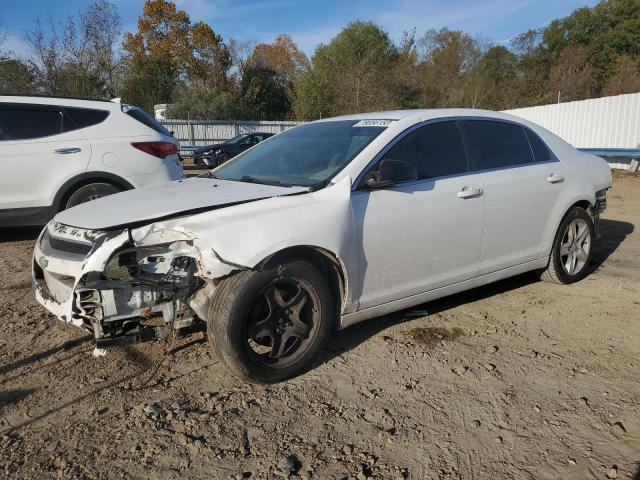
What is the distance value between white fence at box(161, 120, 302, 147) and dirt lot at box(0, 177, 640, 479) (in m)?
23.9

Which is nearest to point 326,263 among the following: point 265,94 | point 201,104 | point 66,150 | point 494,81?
point 66,150

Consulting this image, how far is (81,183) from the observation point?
20.0 feet

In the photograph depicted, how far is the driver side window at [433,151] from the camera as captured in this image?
144 inches

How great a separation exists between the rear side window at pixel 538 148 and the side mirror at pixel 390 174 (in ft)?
5.90

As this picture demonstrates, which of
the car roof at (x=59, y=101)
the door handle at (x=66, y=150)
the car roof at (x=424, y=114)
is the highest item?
the car roof at (x=59, y=101)

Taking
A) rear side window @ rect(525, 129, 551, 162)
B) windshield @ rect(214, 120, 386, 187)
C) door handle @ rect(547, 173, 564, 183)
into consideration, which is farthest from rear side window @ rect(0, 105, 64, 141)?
door handle @ rect(547, 173, 564, 183)

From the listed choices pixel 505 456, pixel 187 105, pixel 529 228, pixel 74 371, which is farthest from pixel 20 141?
pixel 187 105

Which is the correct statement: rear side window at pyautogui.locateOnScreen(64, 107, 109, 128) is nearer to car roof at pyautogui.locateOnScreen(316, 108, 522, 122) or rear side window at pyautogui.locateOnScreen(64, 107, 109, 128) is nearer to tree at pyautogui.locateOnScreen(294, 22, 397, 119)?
car roof at pyautogui.locateOnScreen(316, 108, 522, 122)

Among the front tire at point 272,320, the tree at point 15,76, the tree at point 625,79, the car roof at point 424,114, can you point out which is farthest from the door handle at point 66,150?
the tree at point 625,79

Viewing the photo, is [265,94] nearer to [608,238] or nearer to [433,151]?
[608,238]

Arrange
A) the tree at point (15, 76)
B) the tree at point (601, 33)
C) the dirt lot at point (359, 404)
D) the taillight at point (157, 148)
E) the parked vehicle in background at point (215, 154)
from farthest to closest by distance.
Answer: the tree at point (601, 33) → the parked vehicle in background at point (215, 154) → the tree at point (15, 76) → the taillight at point (157, 148) → the dirt lot at point (359, 404)

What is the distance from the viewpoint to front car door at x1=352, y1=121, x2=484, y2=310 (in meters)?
3.34

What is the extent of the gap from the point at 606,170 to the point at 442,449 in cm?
399

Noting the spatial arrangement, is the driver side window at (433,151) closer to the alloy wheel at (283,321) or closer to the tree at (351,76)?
the alloy wheel at (283,321)
